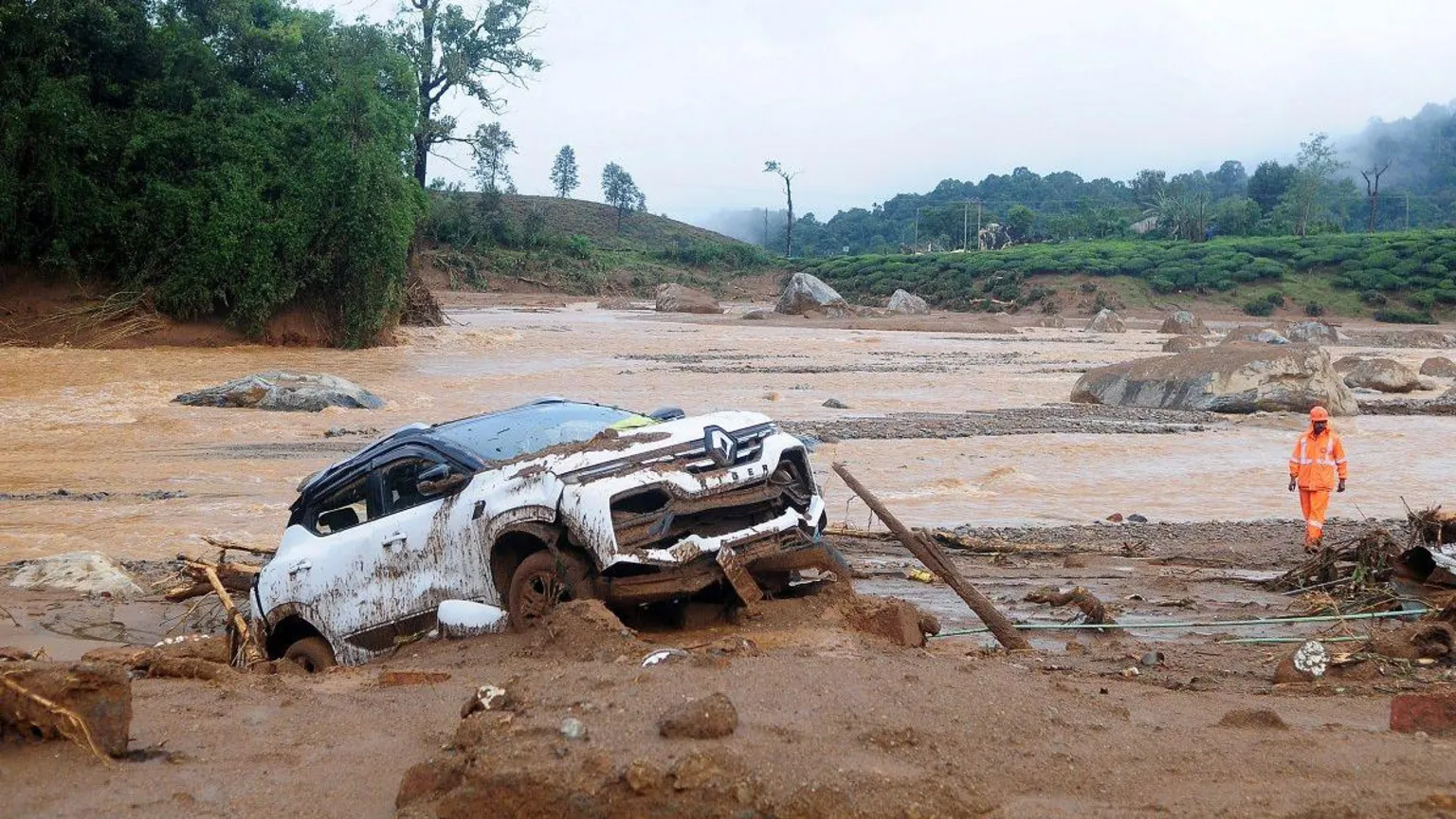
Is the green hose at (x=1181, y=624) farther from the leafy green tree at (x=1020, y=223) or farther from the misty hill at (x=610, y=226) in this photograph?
the leafy green tree at (x=1020, y=223)

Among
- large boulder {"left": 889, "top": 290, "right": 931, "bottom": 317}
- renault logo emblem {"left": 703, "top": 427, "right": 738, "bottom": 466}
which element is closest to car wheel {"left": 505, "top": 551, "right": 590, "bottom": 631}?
renault logo emblem {"left": 703, "top": 427, "right": 738, "bottom": 466}

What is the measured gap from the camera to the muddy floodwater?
1393 cm

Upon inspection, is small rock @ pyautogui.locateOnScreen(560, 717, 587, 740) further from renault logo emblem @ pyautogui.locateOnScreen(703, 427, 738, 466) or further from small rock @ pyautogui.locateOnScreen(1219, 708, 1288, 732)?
renault logo emblem @ pyautogui.locateOnScreen(703, 427, 738, 466)

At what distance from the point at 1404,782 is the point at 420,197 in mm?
34878

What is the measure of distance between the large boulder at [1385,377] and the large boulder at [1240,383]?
5.06 meters

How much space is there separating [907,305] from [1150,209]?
188ft

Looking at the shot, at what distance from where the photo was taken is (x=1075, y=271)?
72.9 metres

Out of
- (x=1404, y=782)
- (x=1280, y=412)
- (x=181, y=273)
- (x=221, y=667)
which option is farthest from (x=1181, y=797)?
(x=181, y=273)

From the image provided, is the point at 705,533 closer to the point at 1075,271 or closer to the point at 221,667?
the point at 221,667

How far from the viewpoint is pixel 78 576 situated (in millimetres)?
10305

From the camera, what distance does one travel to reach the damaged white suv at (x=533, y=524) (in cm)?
656

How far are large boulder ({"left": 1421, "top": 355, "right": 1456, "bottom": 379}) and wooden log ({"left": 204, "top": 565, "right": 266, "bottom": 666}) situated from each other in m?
29.4

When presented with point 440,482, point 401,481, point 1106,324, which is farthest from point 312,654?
point 1106,324

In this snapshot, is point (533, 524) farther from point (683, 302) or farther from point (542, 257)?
point (542, 257)
